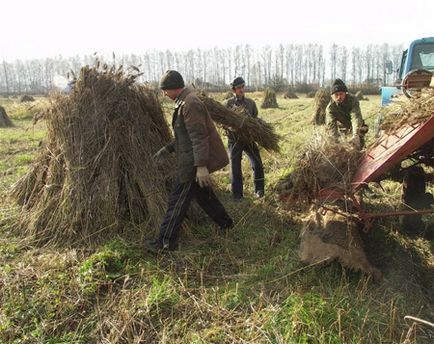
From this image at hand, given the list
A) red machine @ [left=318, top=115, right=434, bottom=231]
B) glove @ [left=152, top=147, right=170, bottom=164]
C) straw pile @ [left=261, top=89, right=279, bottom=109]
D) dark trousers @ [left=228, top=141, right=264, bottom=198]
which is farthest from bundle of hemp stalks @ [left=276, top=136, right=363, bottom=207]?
straw pile @ [left=261, top=89, right=279, bottom=109]

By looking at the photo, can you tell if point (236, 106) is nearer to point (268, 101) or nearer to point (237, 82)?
point (237, 82)

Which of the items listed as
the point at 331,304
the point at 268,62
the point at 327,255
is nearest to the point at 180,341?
the point at 331,304

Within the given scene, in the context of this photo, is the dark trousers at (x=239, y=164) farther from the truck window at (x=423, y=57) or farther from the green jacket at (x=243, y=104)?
the truck window at (x=423, y=57)

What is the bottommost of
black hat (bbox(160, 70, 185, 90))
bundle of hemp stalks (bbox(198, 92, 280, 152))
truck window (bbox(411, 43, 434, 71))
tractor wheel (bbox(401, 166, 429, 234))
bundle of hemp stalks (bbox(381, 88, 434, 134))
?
tractor wheel (bbox(401, 166, 429, 234))

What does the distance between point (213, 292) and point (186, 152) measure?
1.54 metres

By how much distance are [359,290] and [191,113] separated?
231 centimetres

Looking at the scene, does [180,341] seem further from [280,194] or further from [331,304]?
[280,194]

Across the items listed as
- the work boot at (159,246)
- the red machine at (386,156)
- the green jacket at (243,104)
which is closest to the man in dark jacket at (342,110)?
the green jacket at (243,104)

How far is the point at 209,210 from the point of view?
15.9 feet

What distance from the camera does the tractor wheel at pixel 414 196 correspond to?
4.88 meters

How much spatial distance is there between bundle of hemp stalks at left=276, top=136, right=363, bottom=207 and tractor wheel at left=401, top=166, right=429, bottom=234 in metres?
1.27

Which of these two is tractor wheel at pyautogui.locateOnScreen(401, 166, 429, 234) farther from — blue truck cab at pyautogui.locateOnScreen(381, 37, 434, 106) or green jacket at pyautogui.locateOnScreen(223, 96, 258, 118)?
blue truck cab at pyautogui.locateOnScreen(381, 37, 434, 106)

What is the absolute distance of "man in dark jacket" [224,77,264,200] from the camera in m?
6.11

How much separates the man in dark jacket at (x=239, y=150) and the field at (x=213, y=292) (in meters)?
1.27
